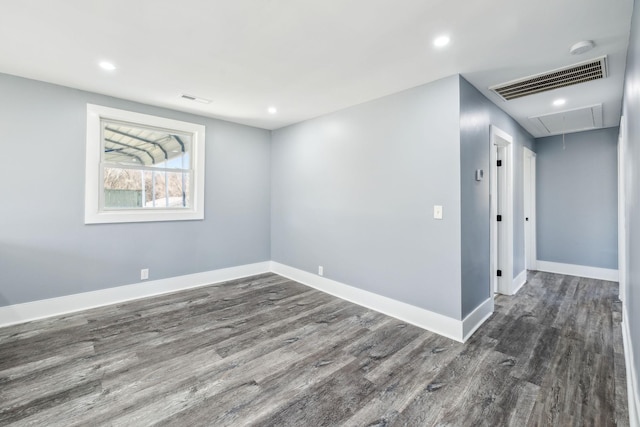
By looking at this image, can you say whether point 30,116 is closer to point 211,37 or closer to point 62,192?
point 62,192

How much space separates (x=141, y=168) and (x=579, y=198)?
22.7ft

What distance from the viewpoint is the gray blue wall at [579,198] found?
4469 mm

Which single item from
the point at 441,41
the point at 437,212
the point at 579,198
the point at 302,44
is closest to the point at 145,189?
the point at 302,44

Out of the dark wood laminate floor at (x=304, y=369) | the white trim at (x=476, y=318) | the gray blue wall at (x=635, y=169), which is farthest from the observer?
the white trim at (x=476, y=318)

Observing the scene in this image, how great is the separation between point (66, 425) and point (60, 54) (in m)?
2.80

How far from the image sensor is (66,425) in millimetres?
1602

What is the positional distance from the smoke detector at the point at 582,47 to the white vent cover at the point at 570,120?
5.63 ft

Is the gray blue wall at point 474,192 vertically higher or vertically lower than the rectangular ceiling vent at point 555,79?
lower

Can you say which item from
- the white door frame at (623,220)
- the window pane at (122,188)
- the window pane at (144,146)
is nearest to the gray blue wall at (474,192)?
the white door frame at (623,220)

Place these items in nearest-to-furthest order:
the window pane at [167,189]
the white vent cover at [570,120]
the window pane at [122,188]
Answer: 1. the window pane at [122,188]
2. the white vent cover at [570,120]
3. the window pane at [167,189]

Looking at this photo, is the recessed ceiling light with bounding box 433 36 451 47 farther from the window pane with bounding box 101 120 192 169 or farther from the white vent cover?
the window pane with bounding box 101 120 192 169

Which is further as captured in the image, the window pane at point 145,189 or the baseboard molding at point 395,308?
the window pane at point 145,189

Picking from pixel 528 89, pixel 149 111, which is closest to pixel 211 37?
pixel 149 111

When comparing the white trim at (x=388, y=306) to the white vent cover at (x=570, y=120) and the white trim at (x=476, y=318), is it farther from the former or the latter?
the white vent cover at (x=570, y=120)
